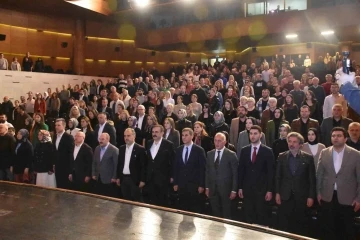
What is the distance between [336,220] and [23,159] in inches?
189

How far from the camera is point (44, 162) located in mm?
6254

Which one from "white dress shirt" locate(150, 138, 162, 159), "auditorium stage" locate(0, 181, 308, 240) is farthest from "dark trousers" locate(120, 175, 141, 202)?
"auditorium stage" locate(0, 181, 308, 240)

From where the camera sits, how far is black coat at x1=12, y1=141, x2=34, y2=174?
21.9 feet

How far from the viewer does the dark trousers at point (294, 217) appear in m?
4.79

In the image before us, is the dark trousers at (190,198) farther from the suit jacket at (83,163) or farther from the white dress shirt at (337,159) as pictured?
the white dress shirt at (337,159)

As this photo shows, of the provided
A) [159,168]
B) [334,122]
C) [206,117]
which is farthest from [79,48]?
[334,122]

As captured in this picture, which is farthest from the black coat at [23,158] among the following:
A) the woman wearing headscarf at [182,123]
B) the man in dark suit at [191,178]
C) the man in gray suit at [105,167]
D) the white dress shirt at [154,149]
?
the man in dark suit at [191,178]

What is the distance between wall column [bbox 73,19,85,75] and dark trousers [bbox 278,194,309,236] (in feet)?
50.5

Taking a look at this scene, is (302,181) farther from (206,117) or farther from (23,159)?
(23,159)

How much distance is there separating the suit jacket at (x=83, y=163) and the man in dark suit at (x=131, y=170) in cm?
56

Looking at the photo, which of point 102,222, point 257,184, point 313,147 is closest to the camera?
point 102,222

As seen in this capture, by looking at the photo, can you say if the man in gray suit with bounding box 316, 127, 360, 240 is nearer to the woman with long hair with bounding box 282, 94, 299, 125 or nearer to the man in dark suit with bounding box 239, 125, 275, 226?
the man in dark suit with bounding box 239, 125, 275, 226

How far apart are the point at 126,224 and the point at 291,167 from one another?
6.96ft

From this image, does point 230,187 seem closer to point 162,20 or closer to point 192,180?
point 192,180
